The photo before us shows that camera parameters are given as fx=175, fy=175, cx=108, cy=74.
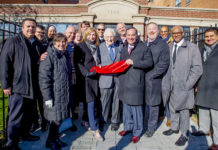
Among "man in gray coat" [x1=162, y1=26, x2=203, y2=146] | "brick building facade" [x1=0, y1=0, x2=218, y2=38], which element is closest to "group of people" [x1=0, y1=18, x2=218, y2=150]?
"man in gray coat" [x1=162, y1=26, x2=203, y2=146]

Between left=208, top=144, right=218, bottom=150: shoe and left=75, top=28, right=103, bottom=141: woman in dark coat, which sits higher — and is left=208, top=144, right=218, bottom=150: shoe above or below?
below

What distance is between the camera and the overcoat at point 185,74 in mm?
3602

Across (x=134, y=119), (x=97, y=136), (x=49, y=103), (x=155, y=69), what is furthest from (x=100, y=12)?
(x=49, y=103)

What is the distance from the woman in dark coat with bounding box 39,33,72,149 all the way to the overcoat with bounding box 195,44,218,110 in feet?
8.95

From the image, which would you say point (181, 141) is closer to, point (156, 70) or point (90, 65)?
point (156, 70)

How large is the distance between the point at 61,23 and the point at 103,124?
40.6ft

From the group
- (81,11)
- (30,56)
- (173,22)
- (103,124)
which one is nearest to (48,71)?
(30,56)

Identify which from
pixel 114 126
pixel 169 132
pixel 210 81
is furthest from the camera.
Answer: pixel 114 126

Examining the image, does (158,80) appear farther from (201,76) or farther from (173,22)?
(173,22)

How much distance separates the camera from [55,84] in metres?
3.18

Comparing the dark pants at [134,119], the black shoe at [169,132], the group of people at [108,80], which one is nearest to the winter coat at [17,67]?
the group of people at [108,80]

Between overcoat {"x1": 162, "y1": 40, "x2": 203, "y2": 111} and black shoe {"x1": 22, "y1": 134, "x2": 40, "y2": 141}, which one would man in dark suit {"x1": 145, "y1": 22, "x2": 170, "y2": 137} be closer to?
overcoat {"x1": 162, "y1": 40, "x2": 203, "y2": 111}

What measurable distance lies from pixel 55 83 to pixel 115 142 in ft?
6.04

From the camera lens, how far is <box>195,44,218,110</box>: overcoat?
3.46 meters
